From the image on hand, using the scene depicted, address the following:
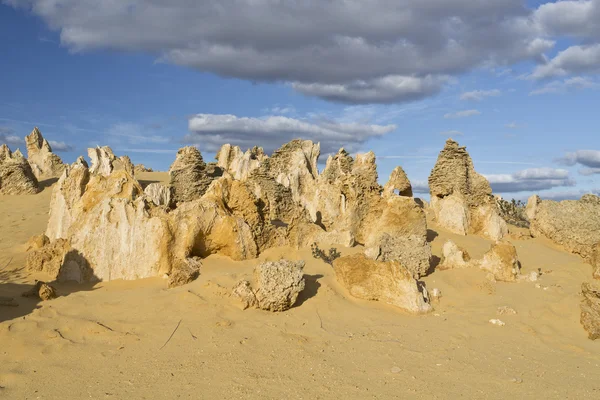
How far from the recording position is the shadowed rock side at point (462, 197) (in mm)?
14258

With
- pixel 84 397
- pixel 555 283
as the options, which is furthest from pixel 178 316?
pixel 555 283

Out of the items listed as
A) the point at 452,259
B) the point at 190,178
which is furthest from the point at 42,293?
the point at 190,178

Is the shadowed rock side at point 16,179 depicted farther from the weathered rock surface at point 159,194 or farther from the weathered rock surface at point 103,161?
the weathered rock surface at point 159,194

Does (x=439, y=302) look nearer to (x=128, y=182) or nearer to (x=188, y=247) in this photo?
(x=188, y=247)

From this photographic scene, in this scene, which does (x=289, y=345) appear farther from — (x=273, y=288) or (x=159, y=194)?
(x=159, y=194)

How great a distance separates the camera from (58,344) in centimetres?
512

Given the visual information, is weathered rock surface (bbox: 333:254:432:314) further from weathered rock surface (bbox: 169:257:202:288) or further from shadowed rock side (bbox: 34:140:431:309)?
weathered rock surface (bbox: 169:257:202:288)

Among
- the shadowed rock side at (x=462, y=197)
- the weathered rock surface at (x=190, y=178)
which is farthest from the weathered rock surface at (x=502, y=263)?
the weathered rock surface at (x=190, y=178)

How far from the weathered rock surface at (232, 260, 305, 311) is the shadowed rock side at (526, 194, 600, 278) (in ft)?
30.2

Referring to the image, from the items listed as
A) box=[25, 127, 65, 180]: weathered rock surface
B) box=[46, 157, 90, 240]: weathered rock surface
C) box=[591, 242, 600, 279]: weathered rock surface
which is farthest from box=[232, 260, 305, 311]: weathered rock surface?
box=[25, 127, 65, 180]: weathered rock surface

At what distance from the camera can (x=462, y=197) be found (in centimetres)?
1458

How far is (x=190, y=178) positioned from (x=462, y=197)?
9.14 meters

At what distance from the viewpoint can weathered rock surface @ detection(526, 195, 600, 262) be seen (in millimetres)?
12758

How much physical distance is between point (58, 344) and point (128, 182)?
186 inches
